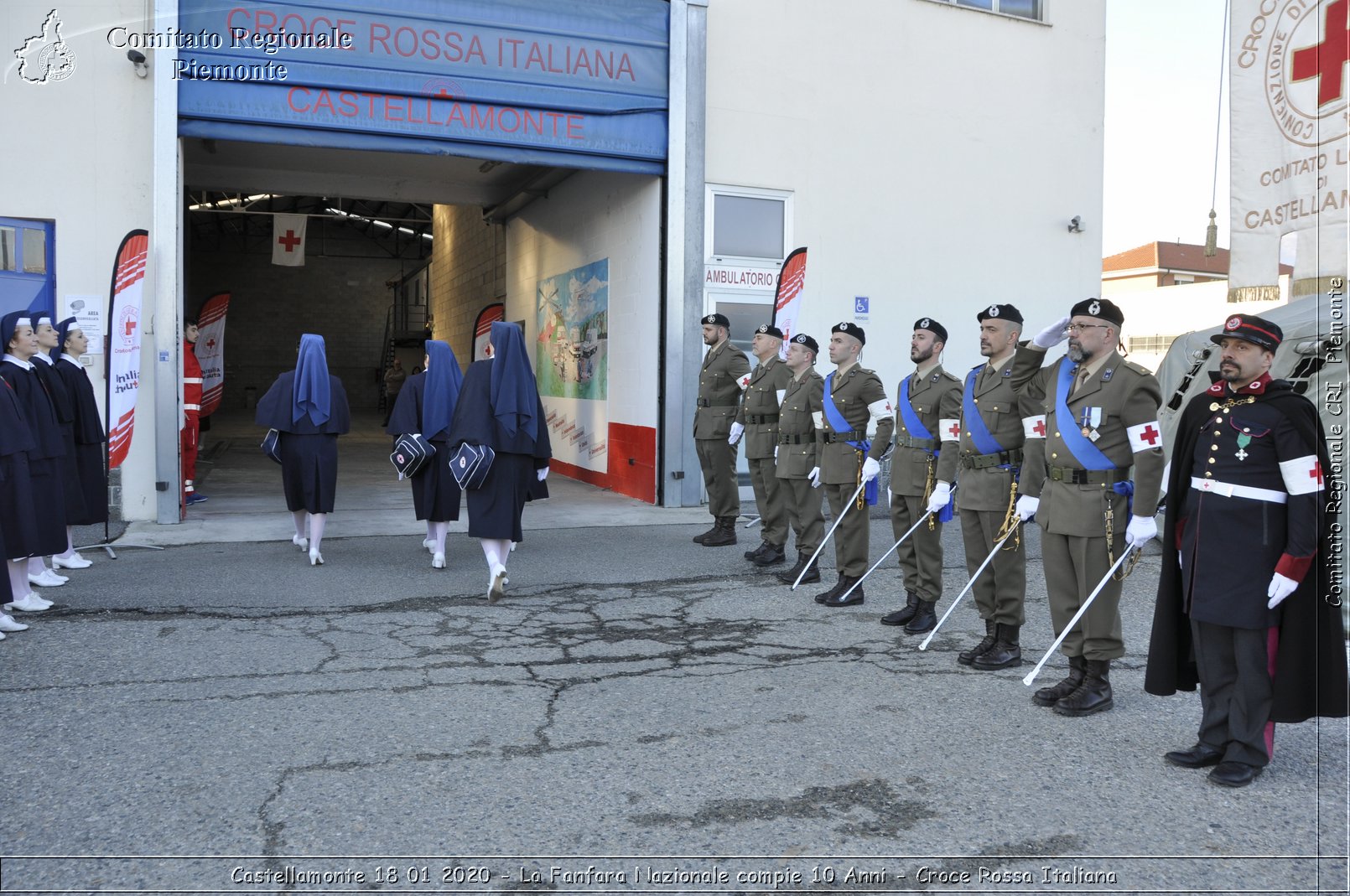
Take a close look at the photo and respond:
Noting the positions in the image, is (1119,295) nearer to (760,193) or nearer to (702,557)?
(760,193)

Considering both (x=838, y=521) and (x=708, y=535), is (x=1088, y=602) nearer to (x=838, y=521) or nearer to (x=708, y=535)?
(x=838, y=521)

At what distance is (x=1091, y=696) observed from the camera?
4.96 m

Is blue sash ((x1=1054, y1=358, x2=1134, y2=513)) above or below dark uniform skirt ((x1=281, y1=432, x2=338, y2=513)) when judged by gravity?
above

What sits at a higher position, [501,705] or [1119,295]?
[1119,295]

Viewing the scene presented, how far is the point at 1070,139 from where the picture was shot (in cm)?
1448

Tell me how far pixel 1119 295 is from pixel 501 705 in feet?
160

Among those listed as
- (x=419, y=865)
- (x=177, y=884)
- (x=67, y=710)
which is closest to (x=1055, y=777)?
(x=419, y=865)

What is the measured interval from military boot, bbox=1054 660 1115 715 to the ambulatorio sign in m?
8.63

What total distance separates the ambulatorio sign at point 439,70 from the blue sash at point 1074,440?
25.8 feet

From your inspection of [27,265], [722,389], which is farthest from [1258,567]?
[27,265]

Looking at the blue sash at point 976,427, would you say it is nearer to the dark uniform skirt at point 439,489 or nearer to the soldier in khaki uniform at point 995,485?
the soldier in khaki uniform at point 995,485

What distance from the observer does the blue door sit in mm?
10125

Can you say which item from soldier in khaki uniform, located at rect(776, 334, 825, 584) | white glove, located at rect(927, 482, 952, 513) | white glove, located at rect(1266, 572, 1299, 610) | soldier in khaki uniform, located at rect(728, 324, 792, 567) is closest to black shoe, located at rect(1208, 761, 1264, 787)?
white glove, located at rect(1266, 572, 1299, 610)

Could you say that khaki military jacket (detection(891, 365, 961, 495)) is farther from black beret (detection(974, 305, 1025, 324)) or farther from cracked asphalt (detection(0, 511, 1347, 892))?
cracked asphalt (detection(0, 511, 1347, 892))
